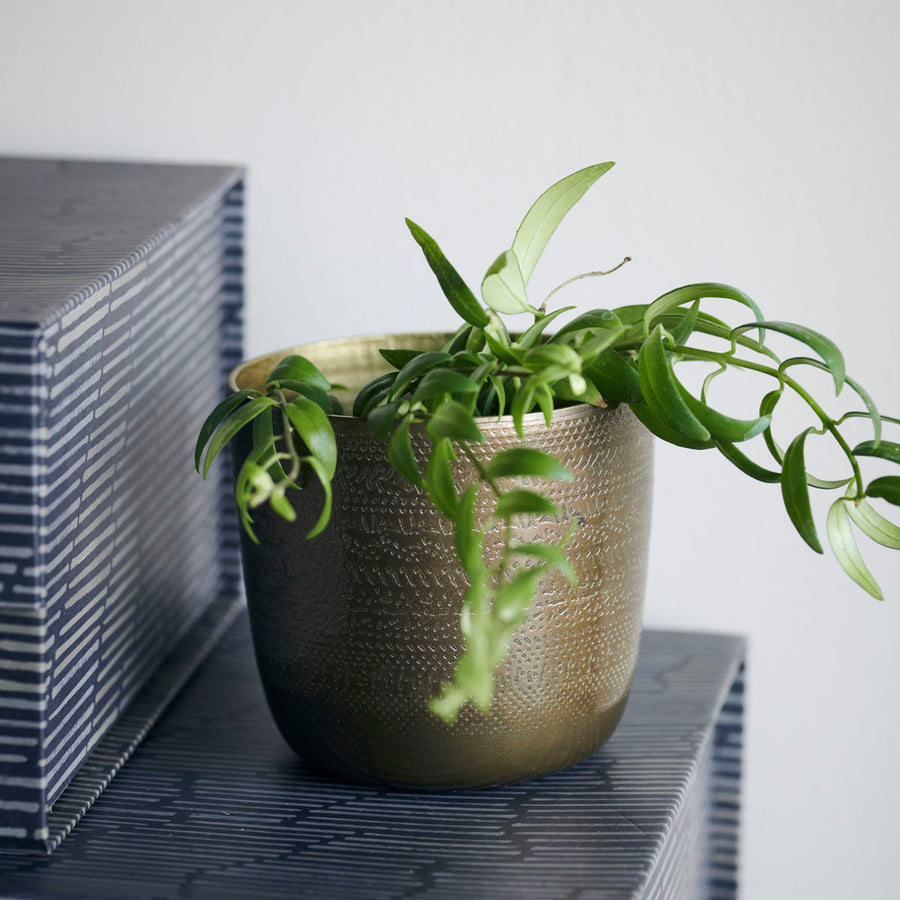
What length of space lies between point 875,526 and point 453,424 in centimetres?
24

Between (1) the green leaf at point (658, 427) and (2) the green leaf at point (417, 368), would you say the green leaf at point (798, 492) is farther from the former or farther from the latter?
(2) the green leaf at point (417, 368)

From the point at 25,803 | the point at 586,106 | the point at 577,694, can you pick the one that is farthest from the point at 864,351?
the point at 25,803

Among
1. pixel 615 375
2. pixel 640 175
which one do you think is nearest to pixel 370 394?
pixel 615 375

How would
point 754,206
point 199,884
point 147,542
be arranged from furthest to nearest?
1. point 754,206
2. point 147,542
3. point 199,884

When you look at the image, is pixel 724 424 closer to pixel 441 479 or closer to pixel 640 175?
pixel 441 479

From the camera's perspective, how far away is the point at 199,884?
62 cm

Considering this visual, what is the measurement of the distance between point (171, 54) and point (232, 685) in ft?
1.63

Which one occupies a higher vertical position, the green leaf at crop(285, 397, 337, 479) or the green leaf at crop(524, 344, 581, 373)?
the green leaf at crop(524, 344, 581, 373)

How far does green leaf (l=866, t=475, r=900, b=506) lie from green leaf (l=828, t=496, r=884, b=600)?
0.07ft

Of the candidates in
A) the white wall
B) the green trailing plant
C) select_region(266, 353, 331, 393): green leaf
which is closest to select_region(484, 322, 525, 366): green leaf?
the green trailing plant

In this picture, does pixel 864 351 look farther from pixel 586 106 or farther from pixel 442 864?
pixel 442 864

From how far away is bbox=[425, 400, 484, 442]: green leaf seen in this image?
540mm

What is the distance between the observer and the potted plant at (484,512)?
59cm

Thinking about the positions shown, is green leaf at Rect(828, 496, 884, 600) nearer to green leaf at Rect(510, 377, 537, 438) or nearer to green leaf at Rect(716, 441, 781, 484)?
green leaf at Rect(716, 441, 781, 484)
